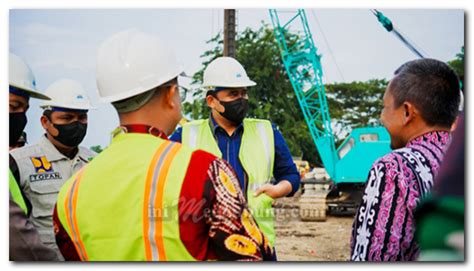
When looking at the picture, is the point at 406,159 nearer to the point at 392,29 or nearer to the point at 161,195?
the point at 161,195

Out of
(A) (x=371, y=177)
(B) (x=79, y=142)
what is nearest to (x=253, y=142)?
(B) (x=79, y=142)

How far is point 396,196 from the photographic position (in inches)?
59.1

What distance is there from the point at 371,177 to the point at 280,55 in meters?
5.58

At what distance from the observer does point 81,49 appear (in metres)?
3.11

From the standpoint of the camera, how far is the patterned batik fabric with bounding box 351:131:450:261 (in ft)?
4.93

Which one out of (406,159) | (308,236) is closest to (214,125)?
(406,159)

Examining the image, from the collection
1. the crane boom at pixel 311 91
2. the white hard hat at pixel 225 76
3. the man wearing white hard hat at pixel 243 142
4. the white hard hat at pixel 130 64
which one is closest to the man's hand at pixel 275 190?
the man wearing white hard hat at pixel 243 142

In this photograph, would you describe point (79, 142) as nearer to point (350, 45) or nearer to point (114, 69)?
point (114, 69)

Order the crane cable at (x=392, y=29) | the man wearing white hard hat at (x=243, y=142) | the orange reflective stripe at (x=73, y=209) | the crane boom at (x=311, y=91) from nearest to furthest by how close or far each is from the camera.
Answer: the orange reflective stripe at (x=73, y=209) → the man wearing white hard hat at (x=243, y=142) → the crane cable at (x=392, y=29) → the crane boom at (x=311, y=91)

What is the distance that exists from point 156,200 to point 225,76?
1.57 m

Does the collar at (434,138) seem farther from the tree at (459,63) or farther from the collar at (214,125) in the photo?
the tree at (459,63)

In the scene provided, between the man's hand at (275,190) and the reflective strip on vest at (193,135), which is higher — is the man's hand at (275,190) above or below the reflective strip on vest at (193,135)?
below

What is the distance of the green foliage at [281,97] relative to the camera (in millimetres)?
4600

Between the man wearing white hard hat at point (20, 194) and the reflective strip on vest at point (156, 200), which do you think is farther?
the man wearing white hard hat at point (20, 194)
